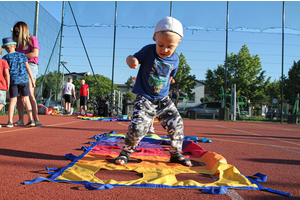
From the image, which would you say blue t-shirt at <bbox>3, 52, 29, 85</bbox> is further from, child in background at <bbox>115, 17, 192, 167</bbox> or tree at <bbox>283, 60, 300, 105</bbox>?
tree at <bbox>283, 60, 300, 105</bbox>

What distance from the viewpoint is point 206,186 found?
5.28ft

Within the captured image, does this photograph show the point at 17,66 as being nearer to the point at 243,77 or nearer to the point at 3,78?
the point at 3,78

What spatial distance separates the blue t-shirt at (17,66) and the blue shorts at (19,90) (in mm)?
77

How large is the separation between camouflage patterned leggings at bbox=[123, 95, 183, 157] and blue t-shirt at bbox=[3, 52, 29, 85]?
10.3 ft

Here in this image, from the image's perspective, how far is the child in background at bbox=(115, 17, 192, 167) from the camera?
220 cm

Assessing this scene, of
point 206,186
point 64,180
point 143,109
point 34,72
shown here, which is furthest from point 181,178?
point 34,72

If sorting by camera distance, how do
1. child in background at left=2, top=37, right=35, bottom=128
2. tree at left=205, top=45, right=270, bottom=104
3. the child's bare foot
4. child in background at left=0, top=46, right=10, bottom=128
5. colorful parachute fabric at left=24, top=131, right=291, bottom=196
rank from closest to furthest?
colorful parachute fabric at left=24, top=131, right=291, bottom=196 < the child's bare foot < child in background at left=0, top=46, right=10, bottom=128 < child in background at left=2, top=37, right=35, bottom=128 < tree at left=205, top=45, right=270, bottom=104

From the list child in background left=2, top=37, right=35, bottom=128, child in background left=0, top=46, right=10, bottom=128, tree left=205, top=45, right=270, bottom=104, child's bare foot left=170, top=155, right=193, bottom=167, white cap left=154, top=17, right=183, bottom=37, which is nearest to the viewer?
white cap left=154, top=17, right=183, bottom=37

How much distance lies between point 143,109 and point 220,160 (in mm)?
885

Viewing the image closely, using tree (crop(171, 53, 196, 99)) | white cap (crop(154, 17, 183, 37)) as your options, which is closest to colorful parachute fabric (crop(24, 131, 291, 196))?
white cap (crop(154, 17, 183, 37))

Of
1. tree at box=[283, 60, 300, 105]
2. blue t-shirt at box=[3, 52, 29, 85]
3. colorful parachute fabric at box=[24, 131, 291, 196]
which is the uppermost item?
tree at box=[283, 60, 300, 105]

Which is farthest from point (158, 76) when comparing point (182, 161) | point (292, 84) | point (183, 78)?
point (292, 84)

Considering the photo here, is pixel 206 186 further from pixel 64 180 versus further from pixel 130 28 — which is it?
pixel 130 28

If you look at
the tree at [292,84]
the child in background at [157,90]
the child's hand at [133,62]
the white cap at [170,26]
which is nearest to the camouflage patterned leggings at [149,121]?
the child in background at [157,90]
